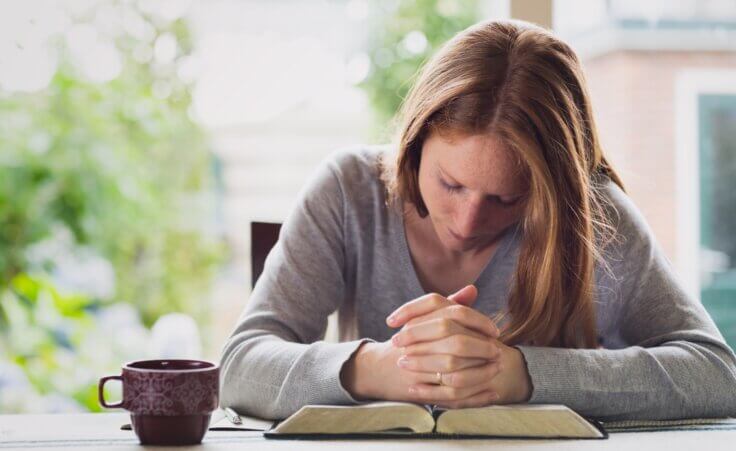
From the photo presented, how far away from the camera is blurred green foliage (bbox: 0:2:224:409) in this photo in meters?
3.44

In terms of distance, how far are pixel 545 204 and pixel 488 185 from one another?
10 centimetres

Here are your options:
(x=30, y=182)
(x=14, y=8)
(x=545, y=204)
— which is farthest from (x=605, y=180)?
(x=30, y=182)

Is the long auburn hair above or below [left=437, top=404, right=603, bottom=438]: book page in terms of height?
above

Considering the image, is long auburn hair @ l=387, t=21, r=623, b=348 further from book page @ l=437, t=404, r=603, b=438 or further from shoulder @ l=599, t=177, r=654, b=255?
book page @ l=437, t=404, r=603, b=438

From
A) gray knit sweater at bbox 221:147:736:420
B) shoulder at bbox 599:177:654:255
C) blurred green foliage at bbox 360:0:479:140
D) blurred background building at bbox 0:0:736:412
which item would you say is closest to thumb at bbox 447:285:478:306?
gray knit sweater at bbox 221:147:736:420

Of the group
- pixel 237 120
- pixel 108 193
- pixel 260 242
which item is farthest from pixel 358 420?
pixel 237 120

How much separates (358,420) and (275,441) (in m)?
0.10

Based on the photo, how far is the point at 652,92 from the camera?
4387 mm

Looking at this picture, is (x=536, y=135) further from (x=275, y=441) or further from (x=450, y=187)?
(x=275, y=441)

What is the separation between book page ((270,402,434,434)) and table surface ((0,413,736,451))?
1.4 inches

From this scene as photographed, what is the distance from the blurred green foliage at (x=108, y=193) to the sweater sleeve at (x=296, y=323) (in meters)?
A: 1.95

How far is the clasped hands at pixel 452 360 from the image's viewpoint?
1.14 metres

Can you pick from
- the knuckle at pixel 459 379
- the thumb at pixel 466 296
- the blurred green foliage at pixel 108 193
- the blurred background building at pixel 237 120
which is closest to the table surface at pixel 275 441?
Result: the knuckle at pixel 459 379

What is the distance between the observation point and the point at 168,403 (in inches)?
38.3
